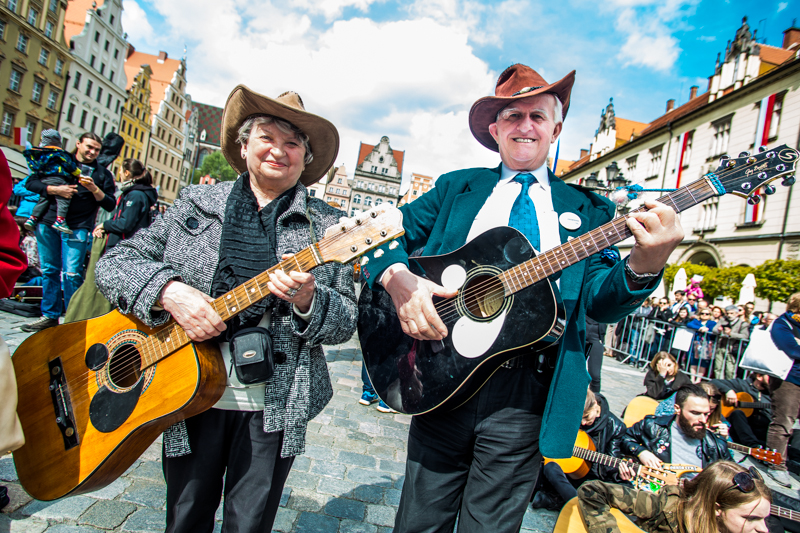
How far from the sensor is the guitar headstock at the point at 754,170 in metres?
1.78

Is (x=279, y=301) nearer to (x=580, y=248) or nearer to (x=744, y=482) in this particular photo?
(x=580, y=248)

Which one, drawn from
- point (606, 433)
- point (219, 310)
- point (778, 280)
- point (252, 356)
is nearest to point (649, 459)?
point (606, 433)

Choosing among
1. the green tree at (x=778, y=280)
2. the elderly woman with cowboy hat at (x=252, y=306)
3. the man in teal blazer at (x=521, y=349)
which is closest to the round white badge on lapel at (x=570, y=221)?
the man in teal blazer at (x=521, y=349)

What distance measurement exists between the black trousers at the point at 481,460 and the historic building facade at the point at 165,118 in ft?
180

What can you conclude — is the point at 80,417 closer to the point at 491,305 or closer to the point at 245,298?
the point at 245,298

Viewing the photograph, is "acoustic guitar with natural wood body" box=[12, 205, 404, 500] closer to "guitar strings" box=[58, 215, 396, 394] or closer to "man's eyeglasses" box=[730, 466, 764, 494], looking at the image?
"guitar strings" box=[58, 215, 396, 394]

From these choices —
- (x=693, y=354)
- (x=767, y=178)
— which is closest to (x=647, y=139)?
(x=693, y=354)

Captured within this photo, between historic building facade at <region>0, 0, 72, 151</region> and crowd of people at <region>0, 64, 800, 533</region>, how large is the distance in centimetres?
3238

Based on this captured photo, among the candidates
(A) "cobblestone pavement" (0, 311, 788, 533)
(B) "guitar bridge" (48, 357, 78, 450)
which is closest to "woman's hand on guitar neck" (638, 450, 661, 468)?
(A) "cobblestone pavement" (0, 311, 788, 533)

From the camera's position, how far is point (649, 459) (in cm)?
400

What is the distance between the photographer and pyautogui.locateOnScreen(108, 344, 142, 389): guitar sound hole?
1.87 m

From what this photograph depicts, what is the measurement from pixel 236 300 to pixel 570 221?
146 centimetres

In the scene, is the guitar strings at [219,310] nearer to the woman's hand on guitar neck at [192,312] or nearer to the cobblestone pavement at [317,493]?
the woman's hand on guitar neck at [192,312]

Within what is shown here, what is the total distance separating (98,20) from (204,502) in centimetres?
4759
